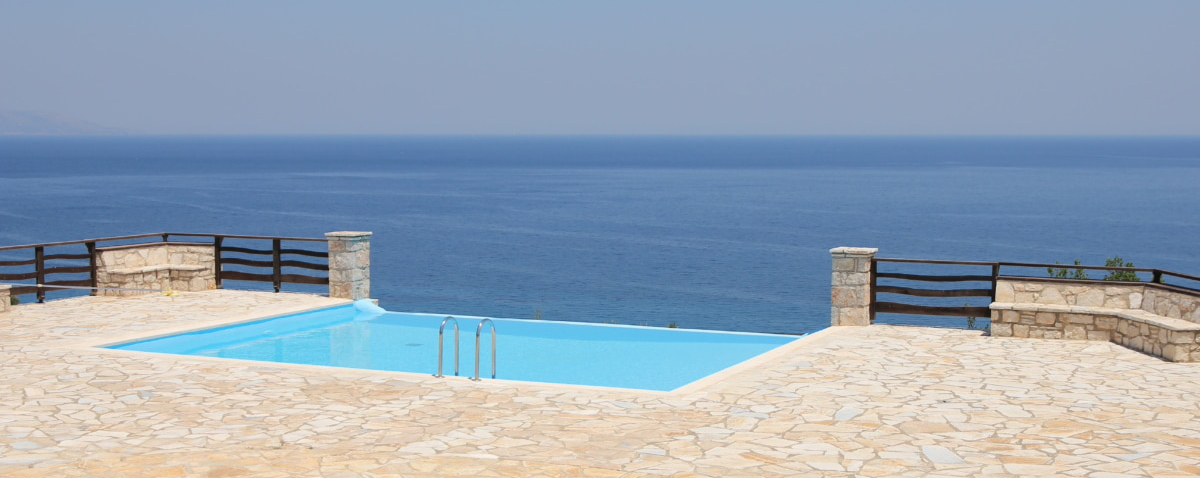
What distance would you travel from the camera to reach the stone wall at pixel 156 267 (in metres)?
19.0

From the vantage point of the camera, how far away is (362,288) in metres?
19.2

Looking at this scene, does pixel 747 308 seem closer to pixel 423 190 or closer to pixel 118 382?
pixel 118 382

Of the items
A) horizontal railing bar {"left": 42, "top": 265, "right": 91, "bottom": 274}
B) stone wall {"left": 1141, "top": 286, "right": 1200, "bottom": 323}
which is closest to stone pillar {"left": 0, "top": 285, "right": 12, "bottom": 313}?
horizontal railing bar {"left": 42, "top": 265, "right": 91, "bottom": 274}

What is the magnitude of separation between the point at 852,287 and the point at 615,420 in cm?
707

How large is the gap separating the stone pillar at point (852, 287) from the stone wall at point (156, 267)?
11001 mm

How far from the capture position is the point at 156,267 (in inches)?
758

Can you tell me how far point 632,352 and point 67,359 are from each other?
7282mm

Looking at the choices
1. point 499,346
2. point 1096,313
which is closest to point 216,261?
point 499,346

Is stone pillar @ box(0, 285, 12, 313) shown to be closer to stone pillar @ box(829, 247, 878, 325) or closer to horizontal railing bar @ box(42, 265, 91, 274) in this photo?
horizontal railing bar @ box(42, 265, 91, 274)

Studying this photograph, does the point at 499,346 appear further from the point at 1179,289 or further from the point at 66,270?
the point at 1179,289

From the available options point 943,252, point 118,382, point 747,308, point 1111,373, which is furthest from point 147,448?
point 943,252

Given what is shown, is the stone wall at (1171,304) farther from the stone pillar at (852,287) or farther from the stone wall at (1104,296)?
the stone pillar at (852,287)

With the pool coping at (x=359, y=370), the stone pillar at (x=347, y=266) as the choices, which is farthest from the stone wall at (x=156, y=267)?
the pool coping at (x=359, y=370)

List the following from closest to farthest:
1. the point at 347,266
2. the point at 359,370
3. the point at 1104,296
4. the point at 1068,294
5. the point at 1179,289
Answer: the point at 359,370, the point at 1179,289, the point at 1104,296, the point at 1068,294, the point at 347,266
